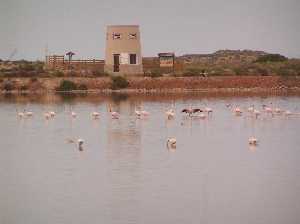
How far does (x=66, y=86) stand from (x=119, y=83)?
327 centimetres

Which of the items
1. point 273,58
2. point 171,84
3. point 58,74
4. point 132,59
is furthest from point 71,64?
point 273,58

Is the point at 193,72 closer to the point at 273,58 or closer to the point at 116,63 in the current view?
the point at 116,63

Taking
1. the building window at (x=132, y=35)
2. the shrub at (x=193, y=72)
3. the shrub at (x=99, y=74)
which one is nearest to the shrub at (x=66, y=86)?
the shrub at (x=99, y=74)

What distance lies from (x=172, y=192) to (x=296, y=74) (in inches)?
1718

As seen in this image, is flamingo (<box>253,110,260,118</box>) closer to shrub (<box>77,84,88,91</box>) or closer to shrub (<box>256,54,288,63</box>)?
shrub (<box>77,84,88,91</box>)

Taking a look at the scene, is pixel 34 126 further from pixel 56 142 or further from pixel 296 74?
pixel 296 74

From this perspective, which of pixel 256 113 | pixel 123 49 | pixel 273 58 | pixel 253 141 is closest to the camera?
pixel 253 141

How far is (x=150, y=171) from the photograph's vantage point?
19.2m

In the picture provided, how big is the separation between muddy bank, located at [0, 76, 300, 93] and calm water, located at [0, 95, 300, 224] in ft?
66.8

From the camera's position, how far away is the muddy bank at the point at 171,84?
52.9 meters

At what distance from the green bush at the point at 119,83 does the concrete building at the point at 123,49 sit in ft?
7.26

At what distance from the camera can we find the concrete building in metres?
54.0

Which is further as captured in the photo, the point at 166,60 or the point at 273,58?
Result: the point at 273,58

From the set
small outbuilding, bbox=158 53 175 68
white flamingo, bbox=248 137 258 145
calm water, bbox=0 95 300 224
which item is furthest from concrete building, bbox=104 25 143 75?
white flamingo, bbox=248 137 258 145
